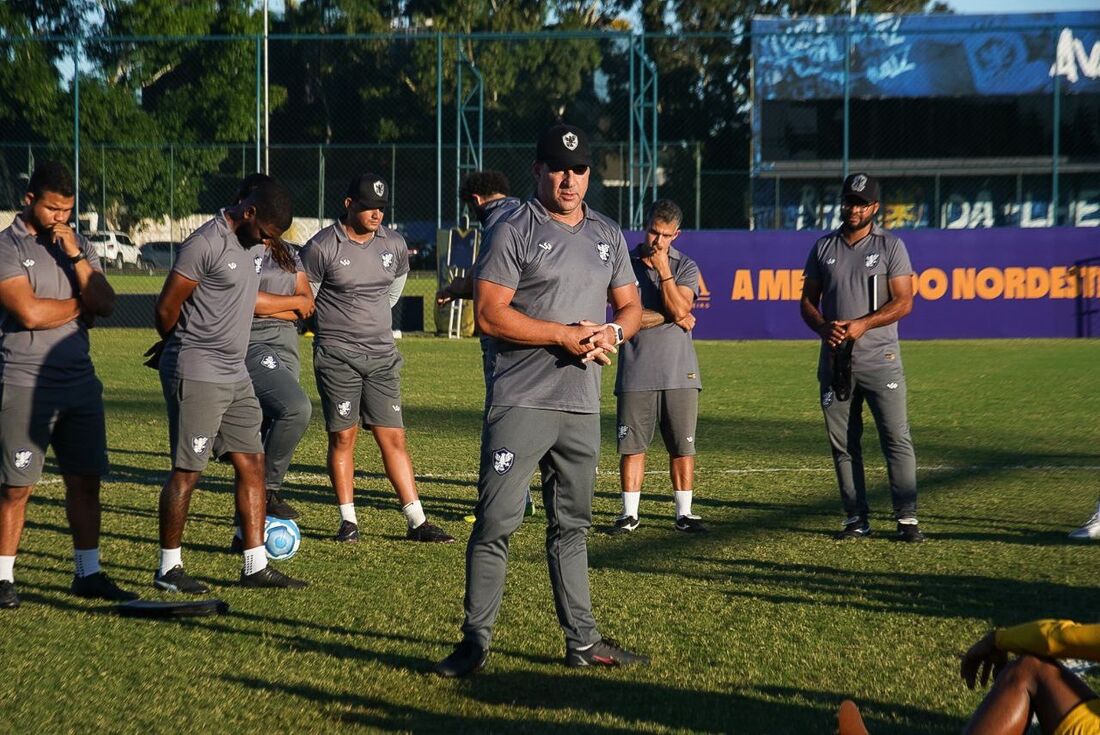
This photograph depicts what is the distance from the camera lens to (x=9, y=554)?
714 cm

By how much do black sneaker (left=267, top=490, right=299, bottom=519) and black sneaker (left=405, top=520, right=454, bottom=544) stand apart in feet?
3.60

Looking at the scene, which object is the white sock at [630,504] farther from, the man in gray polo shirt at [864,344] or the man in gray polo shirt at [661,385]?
the man in gray polo shirt at [864,344]

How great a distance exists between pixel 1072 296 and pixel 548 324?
70.2 feet

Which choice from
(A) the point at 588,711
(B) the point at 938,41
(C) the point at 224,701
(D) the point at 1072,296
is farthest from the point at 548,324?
(B) the point at 938,41

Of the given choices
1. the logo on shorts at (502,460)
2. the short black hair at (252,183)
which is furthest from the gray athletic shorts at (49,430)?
the logo on shorts at (502,460)

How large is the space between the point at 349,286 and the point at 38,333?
240 centimetres

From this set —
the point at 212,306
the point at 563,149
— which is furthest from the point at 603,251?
the point at 212,306

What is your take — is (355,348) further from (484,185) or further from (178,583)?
(178,583)

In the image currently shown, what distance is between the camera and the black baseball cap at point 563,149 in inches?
225

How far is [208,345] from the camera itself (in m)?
7.34

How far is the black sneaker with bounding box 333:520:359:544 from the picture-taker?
8.88 metres

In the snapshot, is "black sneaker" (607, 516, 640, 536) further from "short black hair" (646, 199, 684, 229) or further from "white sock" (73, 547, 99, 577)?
"white sock" (73, 547, 99, 577)

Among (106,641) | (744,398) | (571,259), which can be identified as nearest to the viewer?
(571,259)

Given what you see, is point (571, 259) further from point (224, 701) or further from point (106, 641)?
point (106, 641)
